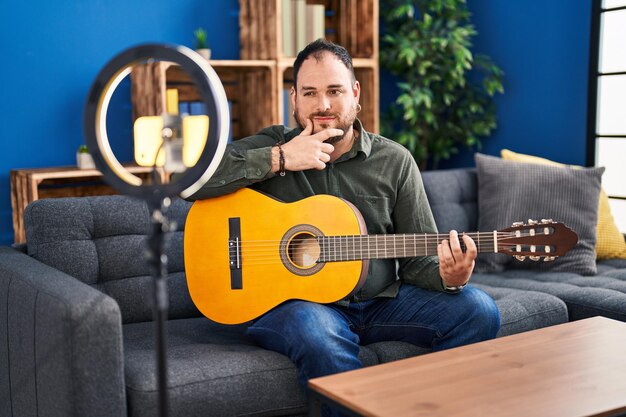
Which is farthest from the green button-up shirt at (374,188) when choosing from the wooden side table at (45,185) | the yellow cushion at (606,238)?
the yellow cushion at (606,238)

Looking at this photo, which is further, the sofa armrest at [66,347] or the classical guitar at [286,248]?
the classical guitar at [286,248]

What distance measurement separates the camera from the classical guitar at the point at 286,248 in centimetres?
209

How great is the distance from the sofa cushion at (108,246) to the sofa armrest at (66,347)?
0.88 feet

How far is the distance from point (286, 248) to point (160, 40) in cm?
193

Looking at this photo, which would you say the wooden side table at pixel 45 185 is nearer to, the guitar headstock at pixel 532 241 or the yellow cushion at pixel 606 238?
the guitar headstock at pixel 532 241

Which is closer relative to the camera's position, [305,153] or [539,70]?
[305,153]

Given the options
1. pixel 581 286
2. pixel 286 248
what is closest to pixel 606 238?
pixel 581 286

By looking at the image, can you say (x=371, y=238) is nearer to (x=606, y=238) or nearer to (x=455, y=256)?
(x=455, y=256)

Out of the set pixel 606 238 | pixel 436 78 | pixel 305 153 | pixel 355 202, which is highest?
pixel 436 78

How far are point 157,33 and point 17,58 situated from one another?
627 millimetres

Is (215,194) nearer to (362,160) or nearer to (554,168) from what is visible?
(362,160)

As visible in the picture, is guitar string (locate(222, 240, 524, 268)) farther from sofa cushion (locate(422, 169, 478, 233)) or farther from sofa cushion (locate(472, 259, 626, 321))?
sofa cushion (locate(422, 169, 478, 233))

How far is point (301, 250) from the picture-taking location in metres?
2.15

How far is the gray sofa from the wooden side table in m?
0.60
